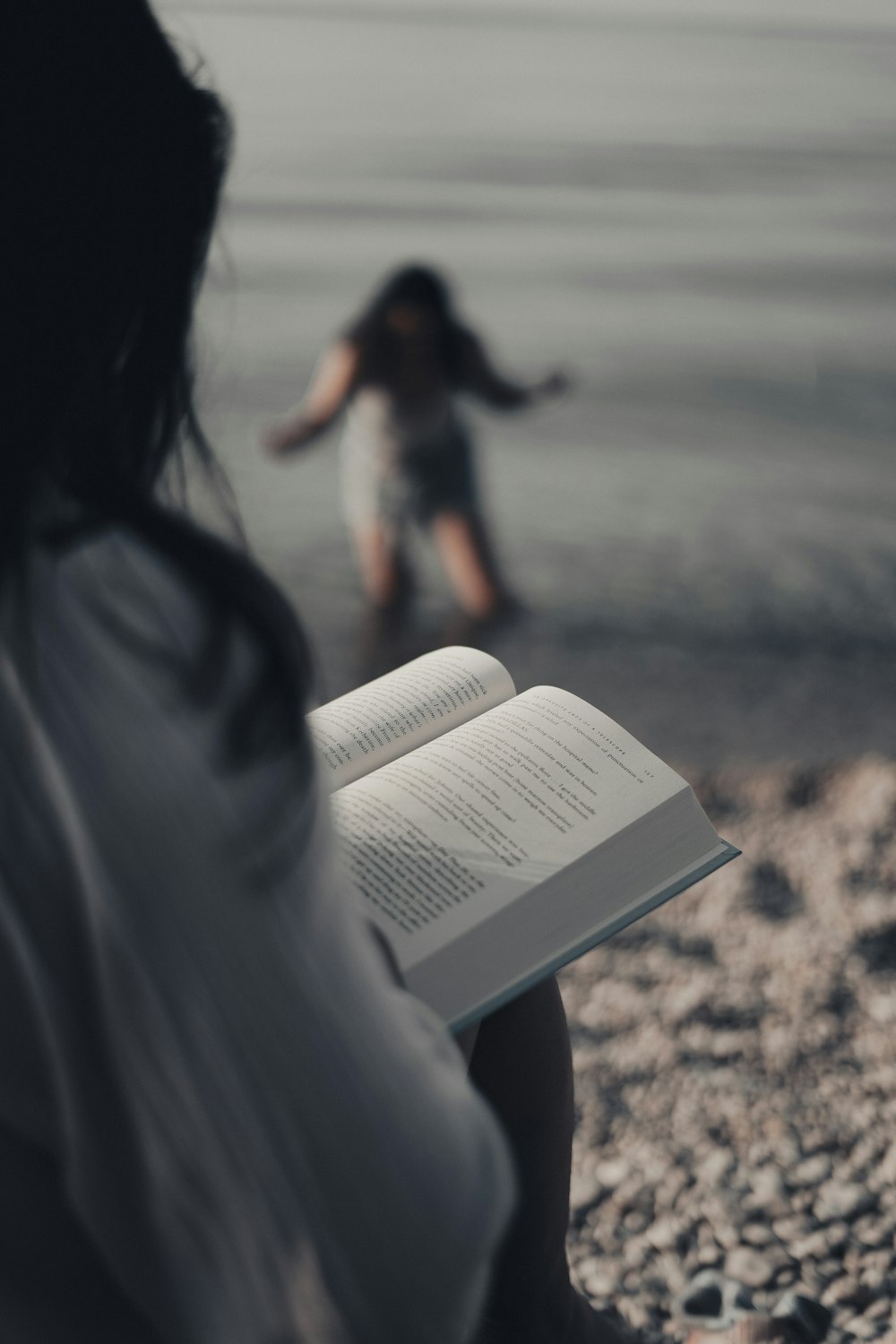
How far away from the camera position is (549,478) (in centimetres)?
715

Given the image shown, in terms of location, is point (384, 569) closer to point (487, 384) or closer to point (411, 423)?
point (411, 423)

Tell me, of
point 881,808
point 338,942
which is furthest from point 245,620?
point 881,808

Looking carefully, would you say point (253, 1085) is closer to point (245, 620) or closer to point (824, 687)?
point (245, 620)

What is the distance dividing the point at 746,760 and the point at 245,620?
3.06m

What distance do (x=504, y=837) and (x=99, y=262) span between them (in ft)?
2.00

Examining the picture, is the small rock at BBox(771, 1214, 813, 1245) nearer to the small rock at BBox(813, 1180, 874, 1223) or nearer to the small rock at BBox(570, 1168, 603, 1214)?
the small rock at BBox(813, 1180, 874, 1223)

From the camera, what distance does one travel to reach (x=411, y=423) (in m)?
4.88

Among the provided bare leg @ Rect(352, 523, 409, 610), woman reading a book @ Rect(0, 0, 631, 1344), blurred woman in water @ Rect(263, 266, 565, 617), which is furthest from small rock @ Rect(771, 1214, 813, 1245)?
bare leg @ Rect(352, 523, 409, 610)

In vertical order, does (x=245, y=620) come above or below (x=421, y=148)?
above

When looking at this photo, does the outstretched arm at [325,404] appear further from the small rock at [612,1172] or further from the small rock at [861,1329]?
the small rock at [861,1329]

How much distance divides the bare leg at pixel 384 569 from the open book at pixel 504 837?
12.0ft

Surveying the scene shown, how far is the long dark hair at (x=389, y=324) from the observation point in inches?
191

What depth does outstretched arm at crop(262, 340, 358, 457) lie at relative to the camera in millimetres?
4773

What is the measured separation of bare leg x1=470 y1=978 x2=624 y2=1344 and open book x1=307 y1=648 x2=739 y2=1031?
188 millimetres
